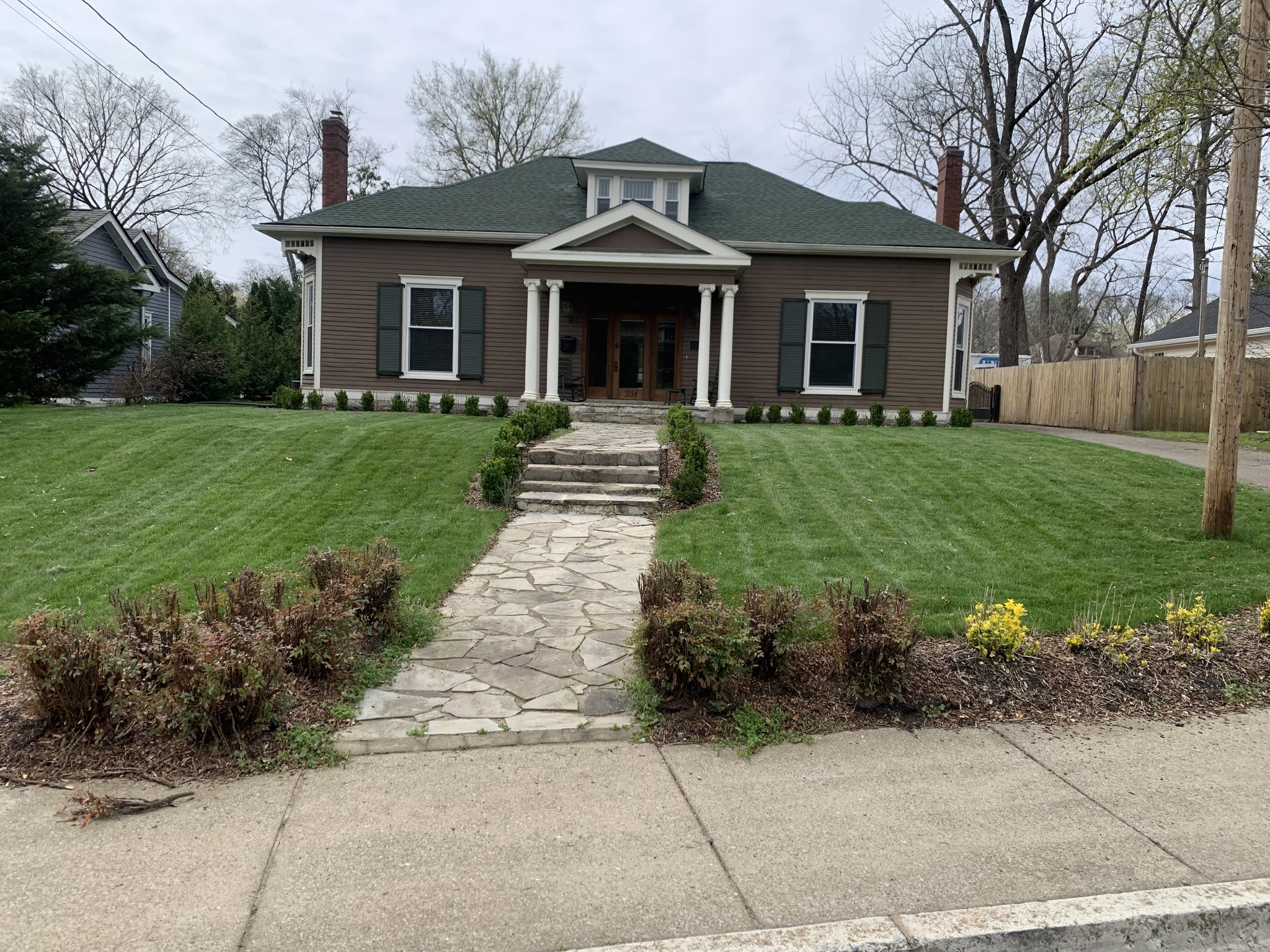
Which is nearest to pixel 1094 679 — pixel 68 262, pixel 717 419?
pixel 717 419

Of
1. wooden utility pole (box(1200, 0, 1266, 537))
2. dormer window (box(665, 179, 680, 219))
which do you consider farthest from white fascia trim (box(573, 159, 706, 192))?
wooden utility pole (box(1200, 0, 1266, 537))

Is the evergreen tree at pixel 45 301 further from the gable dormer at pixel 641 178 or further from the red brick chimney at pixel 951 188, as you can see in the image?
the red brick chimney at pixel 951 188

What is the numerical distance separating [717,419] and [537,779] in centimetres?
1261

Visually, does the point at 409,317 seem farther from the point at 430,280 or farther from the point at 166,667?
the point at 166,667

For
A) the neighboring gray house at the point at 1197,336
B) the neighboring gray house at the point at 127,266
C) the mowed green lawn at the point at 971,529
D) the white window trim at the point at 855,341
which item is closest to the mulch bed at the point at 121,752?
the mowed green lawn at the point at 971,529

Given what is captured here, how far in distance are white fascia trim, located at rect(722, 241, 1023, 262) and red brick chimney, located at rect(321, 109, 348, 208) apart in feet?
29.4

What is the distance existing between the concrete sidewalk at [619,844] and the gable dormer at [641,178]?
14801mm

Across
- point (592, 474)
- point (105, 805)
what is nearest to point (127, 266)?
point (592, 474)

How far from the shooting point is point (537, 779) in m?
3.34

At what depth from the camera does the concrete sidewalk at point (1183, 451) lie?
1038 centimetres

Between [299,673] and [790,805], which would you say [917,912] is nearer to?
[790,805]

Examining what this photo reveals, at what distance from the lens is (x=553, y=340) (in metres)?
15.5

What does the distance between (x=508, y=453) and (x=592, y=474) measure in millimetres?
1122

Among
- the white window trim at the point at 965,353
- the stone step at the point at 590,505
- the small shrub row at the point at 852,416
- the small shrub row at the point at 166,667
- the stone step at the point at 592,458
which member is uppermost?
the white window trim at the point at 965,353
